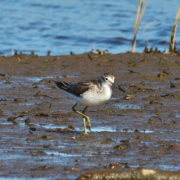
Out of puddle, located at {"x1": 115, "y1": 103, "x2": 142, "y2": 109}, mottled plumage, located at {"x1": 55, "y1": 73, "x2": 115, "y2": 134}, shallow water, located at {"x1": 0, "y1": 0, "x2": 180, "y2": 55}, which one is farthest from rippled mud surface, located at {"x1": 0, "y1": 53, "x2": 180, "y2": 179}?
shallow water, located at {"x1": 0, "y1": 0, "x2": 180, "y2": 55}

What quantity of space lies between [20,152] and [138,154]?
1560mm

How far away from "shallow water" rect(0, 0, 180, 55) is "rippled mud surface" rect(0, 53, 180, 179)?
113 inches

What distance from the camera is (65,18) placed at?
21734mm

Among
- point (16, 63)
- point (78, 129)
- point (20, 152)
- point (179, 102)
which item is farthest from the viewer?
point (16, 63)

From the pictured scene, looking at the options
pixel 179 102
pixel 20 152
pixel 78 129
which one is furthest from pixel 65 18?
pixel 20 152

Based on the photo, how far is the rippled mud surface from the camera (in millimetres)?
6008

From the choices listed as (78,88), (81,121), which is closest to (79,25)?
(81,121)

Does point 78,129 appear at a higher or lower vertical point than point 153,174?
lower

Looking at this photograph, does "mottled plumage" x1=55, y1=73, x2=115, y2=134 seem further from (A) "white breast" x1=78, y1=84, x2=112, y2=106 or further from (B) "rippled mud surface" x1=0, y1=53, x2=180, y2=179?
(B) "rippled mud surface" x1=0, y1=53, x2=180, y2=179

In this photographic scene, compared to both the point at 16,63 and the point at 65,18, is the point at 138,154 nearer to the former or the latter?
the point at 16,63

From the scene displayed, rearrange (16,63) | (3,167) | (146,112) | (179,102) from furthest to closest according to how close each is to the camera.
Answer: (16,63) < (179,102) < (146,112) < (3,167)

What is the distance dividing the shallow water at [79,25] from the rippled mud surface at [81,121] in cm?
288

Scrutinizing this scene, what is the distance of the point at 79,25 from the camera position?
2027 cm

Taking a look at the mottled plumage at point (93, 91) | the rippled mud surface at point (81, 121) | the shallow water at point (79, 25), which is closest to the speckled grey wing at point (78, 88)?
the mottled plumage at point (93, 91)
